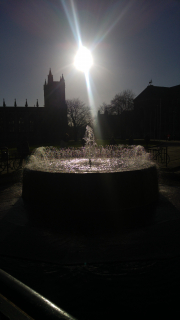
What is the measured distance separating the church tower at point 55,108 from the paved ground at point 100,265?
81877 mm

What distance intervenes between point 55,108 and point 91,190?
104m

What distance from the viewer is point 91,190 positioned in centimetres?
537

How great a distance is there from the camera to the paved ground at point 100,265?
2633 millimetres

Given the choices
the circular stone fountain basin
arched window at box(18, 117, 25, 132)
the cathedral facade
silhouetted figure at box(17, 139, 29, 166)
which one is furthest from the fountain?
arched window at box(18, 117, 25, 132)

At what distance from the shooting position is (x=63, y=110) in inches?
4013

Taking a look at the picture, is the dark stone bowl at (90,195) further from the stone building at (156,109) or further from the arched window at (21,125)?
the arched window at (21,125)

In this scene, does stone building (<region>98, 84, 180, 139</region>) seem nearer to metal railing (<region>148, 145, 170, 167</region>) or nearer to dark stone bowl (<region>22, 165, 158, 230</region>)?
metal railing (<region>148, 145, 170, 167</region>)

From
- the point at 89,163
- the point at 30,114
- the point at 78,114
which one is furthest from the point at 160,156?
the point at 30,114

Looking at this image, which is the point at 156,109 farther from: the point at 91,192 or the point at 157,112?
the point at 91,192

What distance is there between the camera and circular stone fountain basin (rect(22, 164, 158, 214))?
5387mm

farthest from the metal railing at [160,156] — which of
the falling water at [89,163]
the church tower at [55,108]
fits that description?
the church tower at [55,108]

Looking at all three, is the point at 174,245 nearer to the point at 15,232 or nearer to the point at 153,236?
the point at 153,236

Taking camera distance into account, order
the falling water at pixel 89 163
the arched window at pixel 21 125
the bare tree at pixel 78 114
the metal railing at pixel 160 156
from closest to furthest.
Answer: the falling water at pixel 89 163 → the metal railing at pixel 160 156 → the bare tree at pixel 78 114 → the arched window at pixel 21 125

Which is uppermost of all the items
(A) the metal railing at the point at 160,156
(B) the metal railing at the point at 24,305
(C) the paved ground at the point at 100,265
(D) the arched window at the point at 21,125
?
(D) the arched window at the point at 21,125
